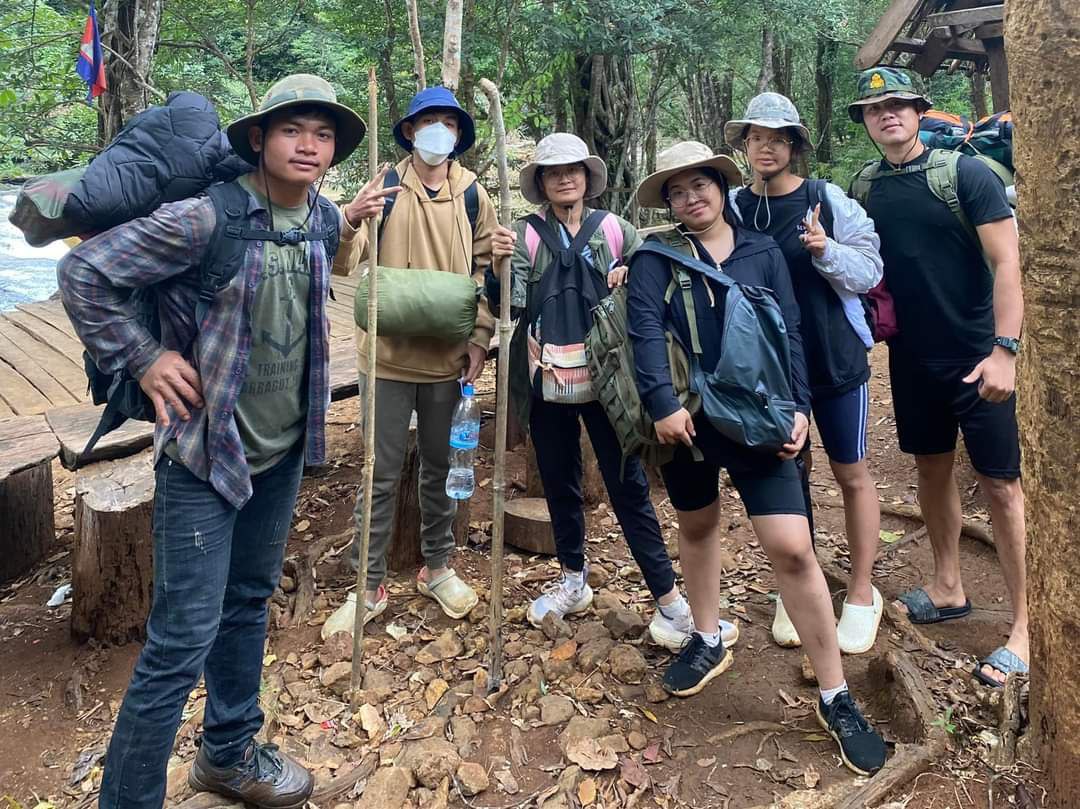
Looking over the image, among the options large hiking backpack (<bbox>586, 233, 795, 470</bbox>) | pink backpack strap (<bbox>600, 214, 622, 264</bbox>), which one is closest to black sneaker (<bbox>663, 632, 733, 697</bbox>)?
large hiking backpack (<bbox>586, 233, 795, 470</bbox>)

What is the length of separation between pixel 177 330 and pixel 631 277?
5.12ft

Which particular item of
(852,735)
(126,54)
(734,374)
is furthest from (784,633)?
(126,54)

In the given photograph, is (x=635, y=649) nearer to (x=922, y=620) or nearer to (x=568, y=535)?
(x=568, y=535)

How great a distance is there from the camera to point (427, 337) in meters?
3.66

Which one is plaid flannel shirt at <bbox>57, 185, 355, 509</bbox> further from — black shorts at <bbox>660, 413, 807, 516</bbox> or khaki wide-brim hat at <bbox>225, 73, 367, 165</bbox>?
black shorts at <bbox>660, 413, 807, 516</bbox>

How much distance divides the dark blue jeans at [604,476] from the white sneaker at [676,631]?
14 centimetres

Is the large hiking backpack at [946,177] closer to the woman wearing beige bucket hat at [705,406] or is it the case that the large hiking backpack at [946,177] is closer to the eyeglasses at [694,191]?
the woman wearing beige bucket hat at [705,406]

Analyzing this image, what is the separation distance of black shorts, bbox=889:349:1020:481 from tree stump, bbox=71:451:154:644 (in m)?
3.50

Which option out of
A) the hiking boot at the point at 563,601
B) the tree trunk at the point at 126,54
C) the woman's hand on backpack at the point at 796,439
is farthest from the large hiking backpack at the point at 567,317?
the tree trunk at the point at 126,54

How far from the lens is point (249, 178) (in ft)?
7.66

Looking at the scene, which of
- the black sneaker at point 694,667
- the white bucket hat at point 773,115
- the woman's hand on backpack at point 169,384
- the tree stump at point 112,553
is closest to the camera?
the woman's hand on backpack at point 169,384

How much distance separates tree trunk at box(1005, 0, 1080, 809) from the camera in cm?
213

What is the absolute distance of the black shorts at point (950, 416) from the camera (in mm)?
3293

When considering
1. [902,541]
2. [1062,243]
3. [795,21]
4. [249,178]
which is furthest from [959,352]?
[795,21]
